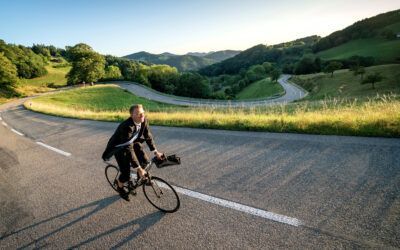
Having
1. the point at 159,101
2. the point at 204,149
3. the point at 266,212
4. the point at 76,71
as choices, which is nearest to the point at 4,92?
the point at 76,71

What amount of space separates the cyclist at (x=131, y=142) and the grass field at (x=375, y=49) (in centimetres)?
9252

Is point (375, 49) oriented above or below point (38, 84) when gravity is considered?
below

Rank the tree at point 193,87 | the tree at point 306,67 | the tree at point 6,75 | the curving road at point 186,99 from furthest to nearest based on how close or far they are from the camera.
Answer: the tree at point 306,67
the tree at point 193,87
the curving road at point 186,99
the tree at point 6,75

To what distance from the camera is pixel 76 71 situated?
191ft

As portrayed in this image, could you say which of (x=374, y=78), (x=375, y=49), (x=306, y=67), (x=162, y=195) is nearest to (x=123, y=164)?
(x=162, y=195)

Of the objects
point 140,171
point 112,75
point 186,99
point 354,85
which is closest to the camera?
point 140,171

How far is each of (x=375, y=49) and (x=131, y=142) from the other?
122m

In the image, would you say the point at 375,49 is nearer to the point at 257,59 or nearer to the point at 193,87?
the point at 193,87

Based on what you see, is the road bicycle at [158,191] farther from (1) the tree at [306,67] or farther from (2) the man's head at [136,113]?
(1) the tree at [306,67]

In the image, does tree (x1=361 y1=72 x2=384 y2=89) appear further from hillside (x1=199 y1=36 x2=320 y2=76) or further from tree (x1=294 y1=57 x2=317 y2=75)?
hillside (x1=199 y1=36 x2=320 y2=76)

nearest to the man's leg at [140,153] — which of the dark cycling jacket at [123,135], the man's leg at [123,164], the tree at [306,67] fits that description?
the dark cycling jacket at [123,135]

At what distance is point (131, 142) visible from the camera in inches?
166

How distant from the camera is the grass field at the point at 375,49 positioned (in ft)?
276

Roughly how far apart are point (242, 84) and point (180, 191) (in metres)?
107
